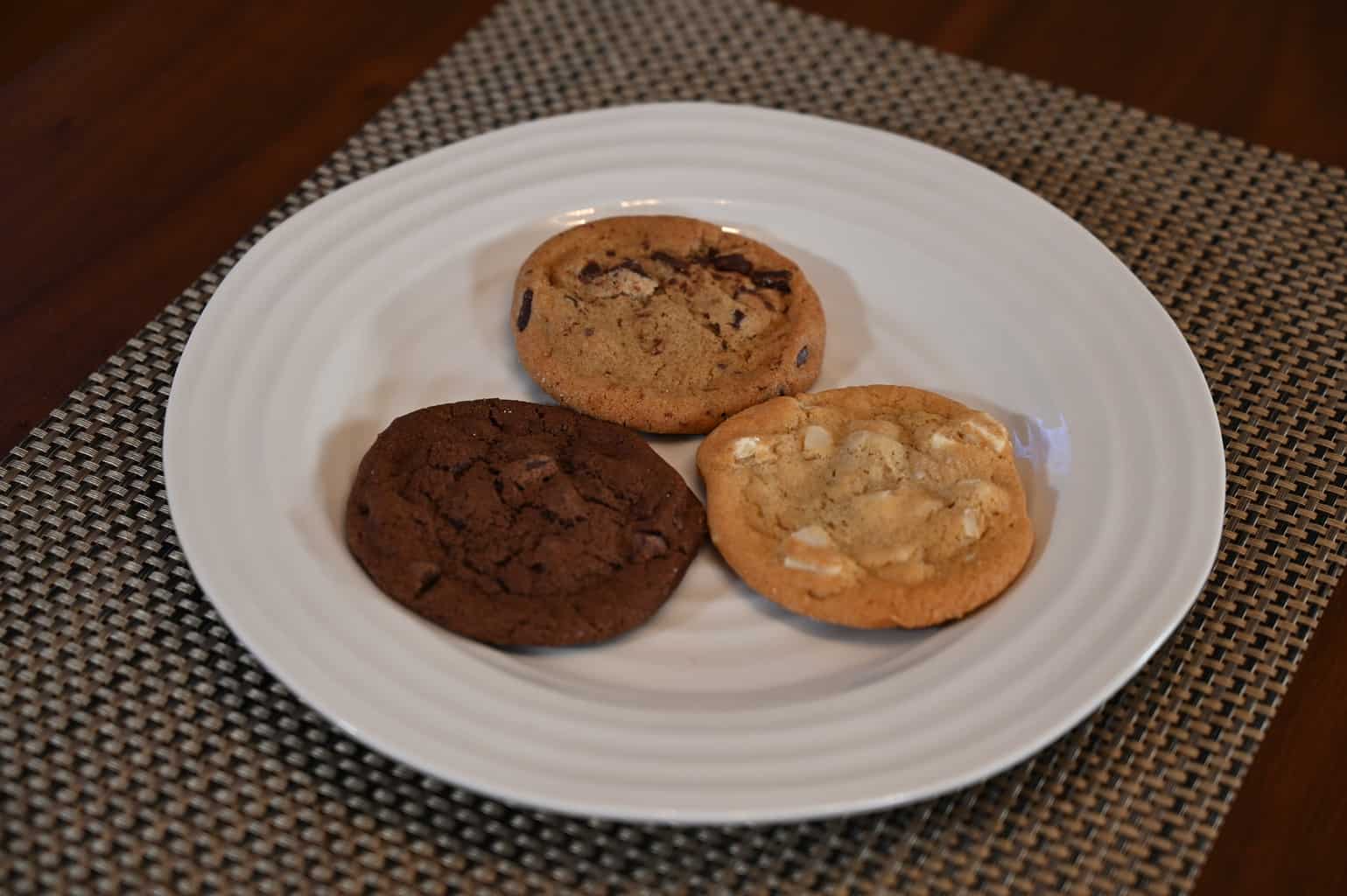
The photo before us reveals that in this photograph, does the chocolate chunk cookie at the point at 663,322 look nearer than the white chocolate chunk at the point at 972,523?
No

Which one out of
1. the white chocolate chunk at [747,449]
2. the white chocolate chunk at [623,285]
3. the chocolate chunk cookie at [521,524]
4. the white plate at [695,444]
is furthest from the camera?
the white chocolate chunk at [623,285]

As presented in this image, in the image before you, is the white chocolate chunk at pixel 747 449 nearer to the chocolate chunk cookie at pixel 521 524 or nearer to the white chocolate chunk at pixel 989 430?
the chocolate chunk cookie at pixel 521 524

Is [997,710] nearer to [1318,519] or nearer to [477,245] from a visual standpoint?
[1318,519]

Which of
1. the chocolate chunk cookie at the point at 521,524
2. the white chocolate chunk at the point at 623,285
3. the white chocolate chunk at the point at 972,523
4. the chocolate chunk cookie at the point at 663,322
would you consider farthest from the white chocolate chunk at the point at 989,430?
the white chocolate chunk at the point at 623,285

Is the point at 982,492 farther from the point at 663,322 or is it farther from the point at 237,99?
the point at 237,99

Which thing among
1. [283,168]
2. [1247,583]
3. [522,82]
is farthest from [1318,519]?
[283,168]

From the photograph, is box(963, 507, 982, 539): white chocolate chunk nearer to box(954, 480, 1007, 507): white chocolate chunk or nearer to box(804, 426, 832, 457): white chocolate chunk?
box(954, 480, 1007, 507): white chocolate chunk

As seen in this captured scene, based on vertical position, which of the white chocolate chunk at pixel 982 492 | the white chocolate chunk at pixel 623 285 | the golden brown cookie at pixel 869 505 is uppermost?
the white chocolate chunk at pixel 623 285

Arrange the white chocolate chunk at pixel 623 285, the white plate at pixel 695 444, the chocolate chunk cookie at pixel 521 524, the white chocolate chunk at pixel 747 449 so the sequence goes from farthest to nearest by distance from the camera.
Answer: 1. the white chocolate chunk at pixel 623 285
2. the white chocolate chunk at pixel 747 449
3. the chocolate chunk cookie at pixel 521 524
4. the white plate at pixel 695 444
